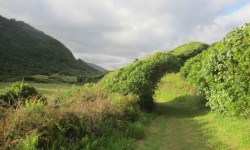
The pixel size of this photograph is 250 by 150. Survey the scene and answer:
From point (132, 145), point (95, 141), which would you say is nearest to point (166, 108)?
point (132, 145)

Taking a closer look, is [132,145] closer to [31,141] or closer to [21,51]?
[31,141]

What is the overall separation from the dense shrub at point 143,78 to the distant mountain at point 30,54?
83.4 m

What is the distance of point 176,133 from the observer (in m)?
20.2

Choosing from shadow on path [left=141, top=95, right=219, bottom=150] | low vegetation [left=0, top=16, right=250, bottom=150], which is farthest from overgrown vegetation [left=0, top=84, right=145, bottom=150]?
shadow on path [left=141, top=95, right=219, bottom=150]

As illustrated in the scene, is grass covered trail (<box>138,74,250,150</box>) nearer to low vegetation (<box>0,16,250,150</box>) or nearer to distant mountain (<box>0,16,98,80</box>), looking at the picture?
low vegetation (<box>0,16,250,150</box>)

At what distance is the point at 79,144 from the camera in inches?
520

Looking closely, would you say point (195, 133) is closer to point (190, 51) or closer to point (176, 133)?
point (176, 133)

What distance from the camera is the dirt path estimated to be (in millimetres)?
16266

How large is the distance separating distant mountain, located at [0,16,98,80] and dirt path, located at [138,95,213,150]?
87.3 metres

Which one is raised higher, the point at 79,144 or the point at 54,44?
the point at 54,44

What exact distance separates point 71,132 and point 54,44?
18530cm

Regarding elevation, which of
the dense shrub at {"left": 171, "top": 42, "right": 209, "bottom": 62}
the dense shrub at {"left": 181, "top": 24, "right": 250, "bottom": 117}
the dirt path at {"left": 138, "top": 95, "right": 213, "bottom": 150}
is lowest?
the dirt path at {"left": 138, "top": 95, "right": 213, "bottom": 150}

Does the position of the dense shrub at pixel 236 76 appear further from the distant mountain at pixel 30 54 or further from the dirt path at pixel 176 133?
the distant mountain at pixel 30 54

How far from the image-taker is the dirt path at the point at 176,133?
16266 millimetres
